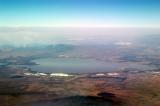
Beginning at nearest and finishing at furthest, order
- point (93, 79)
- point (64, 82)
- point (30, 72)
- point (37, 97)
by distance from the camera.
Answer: point (37, 97)
point (64, 82)
point (93, 79)
point (30, 72)

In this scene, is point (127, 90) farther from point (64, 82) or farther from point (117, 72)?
point (117, 72)

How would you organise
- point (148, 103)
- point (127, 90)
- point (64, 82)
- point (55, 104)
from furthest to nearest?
point (64, 82) → point (127, 90) → point (148, 103) → point (55, 104)

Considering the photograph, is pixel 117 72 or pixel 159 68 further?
pixel 159 68

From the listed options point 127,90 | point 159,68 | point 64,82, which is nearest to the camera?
point 127,90

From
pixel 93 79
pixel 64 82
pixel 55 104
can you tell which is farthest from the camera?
pixel 93 79

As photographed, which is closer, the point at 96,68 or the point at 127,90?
the point at 127,90

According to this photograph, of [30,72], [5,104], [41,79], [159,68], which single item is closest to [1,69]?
[30,72]

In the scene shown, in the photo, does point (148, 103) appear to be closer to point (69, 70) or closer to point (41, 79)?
point (41, 79)

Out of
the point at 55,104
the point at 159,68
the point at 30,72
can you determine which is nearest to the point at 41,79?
the point at 30,72
